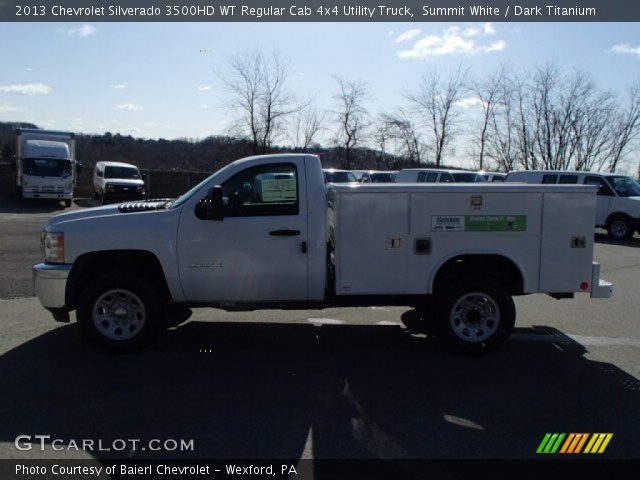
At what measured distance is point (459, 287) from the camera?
5.82 metres

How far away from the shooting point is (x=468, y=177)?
21609mm

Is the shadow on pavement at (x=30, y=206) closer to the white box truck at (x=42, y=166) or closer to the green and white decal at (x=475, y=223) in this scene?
the white box truck at (x=42, y=166)

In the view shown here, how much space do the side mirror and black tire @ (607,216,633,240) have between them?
16.3 metres

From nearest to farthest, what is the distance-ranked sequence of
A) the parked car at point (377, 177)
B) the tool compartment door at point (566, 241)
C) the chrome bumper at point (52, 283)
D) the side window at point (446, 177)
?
the chrome bumper at point (52, 283) < the tool compartment door at point (566, 241) < the side window at point (446, 177) < the parked car at point (377, 177)

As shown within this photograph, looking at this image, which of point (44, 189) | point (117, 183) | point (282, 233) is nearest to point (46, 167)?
point (44, 189)

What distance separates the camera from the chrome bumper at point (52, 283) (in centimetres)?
568

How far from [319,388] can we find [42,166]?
23.3 meters

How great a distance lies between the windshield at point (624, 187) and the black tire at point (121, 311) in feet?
55.4

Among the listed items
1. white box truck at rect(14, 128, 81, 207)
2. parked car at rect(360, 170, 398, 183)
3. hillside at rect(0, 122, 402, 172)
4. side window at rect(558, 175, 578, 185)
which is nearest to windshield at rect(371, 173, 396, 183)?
parked car at rect(360, 170, 398, 183)

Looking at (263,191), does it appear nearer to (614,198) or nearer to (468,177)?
(614,198)

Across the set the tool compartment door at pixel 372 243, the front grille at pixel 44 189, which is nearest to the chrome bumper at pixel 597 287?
the tool compartment door at pixel 372 243

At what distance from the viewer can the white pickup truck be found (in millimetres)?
5707

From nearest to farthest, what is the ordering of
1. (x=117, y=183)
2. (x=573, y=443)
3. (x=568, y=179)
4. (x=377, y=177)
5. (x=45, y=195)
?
(x=573, y=443)
(x=568, y=179)
(x=45, y=195)
(x=377, y=177)
(x=117, y=183)

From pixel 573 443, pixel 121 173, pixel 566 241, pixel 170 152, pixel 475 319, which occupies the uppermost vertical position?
pixel 170 152
